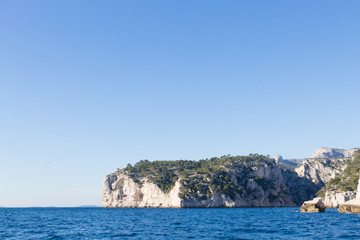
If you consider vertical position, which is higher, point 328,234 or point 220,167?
point 220,167

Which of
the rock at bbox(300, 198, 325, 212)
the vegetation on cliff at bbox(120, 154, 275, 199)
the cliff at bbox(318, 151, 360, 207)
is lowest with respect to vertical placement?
the rock at bbox(300, 198, 325, 212)

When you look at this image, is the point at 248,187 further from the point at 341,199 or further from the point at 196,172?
the point at 341,199

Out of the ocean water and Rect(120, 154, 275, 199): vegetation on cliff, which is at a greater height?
Rect(120, 154, 275, 199): vegetation on cliff

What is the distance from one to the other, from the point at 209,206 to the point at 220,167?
103ft

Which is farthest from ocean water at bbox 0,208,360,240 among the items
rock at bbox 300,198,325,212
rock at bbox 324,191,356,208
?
rock at bbox 324,191,356,208

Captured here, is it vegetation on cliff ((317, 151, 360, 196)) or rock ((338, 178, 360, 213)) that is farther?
vegetation on cliff ((317, 151, 360, 196))

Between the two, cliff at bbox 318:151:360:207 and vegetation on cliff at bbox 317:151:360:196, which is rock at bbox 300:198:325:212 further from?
vegetation on cliff at bbox 317:151:360:196

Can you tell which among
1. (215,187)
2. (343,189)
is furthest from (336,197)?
(215,187)

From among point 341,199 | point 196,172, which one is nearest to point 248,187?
point 196,172

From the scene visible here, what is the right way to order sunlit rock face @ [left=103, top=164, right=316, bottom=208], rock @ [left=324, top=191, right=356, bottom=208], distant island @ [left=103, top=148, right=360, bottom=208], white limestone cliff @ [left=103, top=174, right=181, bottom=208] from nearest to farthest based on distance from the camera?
rock @ [left=324, top=191, right=356, bottom=208] → distant island @ [left=103, top=148, right=360, bottom=208] → sunlit rock face @ [left=103, top=164, right=316, bottom=208] → white limestone cliff @ [left=103, top=174, right=181, bottom=208]

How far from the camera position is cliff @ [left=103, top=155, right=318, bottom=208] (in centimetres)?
16188

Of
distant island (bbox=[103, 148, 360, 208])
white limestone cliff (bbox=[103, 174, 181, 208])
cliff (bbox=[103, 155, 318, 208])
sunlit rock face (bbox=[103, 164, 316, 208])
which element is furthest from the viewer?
white limestone cliff (bbox=[103, 174, 181, 208])

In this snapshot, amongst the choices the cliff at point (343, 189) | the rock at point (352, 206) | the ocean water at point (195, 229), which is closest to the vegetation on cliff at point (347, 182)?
the cliff at point (343, 189)

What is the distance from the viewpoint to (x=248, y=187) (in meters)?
179
